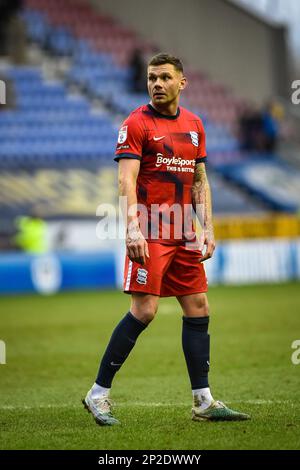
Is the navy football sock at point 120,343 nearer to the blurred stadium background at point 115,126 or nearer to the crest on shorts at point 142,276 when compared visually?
the crest on shorts at point 142,276

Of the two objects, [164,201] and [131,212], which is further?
[164,201]

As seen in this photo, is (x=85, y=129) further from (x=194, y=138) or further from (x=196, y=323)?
(x=196, y=323)

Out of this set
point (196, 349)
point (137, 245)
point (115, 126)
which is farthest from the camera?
point (115, 126)

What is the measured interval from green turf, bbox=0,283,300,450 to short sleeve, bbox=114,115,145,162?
5.62 feet

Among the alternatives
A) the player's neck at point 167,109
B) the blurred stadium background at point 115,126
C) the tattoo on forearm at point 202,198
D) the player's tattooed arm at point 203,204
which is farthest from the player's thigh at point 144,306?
the blurred stadium background at point 115,126

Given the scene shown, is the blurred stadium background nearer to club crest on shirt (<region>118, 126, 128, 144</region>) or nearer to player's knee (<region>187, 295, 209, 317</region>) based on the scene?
player's knee (<region>187, 295, 209, 317</region>)

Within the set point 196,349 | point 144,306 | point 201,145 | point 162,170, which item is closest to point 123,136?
point 162,170

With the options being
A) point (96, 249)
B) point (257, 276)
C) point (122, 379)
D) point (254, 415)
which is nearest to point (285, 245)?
point (257, 276)

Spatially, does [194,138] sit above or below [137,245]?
above

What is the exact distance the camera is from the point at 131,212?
20.0 ft

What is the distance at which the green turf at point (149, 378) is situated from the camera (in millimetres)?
5758

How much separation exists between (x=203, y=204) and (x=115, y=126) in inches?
805

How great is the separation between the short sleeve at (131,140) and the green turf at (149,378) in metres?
1.71

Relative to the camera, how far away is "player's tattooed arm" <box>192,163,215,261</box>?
653 cm
